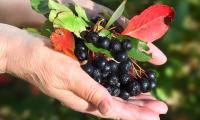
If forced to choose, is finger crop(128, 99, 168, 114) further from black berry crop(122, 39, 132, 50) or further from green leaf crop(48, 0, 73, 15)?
green leaf crop(48, 0, 73, 15)

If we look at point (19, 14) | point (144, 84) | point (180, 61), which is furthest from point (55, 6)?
point (19, 14)

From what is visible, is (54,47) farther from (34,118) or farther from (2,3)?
(34,118)

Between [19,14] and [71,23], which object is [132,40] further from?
[19,14]

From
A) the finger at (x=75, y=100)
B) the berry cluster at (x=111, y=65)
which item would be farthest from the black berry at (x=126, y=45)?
the finger at (x=75, y=100)

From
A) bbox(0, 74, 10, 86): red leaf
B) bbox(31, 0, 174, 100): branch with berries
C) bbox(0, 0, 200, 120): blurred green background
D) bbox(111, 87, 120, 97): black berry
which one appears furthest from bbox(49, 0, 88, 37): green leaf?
bbox(0, 74, 10, 86): red leaf

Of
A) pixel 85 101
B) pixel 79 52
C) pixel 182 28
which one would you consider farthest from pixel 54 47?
pixel 182 28

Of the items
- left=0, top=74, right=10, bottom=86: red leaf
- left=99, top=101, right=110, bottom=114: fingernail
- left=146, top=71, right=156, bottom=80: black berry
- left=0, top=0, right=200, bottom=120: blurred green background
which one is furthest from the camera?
left=0, top=74, right=10, bottom=86: red leaf
